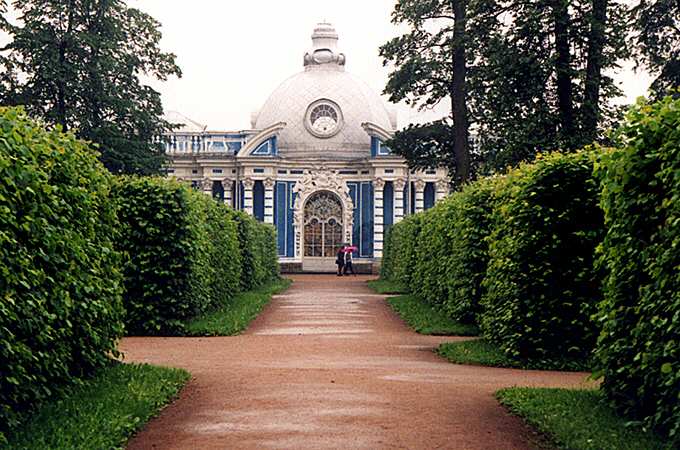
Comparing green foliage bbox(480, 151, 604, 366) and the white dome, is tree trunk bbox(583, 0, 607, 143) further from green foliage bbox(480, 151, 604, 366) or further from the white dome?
the white dome

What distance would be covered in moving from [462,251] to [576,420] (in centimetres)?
909

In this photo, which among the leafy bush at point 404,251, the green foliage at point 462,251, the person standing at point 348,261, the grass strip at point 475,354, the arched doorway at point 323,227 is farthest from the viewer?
the arched doorway at point 323,227

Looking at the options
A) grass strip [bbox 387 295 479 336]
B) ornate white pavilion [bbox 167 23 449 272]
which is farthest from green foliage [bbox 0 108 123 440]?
ornate white pavilion [bbox 167 23 449 272]

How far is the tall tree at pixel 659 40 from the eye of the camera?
24750 mm

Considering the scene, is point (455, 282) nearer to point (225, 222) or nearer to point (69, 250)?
point (225, 222)

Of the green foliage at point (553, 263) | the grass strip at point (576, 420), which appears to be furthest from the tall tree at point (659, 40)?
the grass strip at point (576, 420)

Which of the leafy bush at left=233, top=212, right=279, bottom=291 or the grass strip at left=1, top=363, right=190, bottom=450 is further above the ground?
the leafy bush at left=233, top=212, right=279, bottom=291

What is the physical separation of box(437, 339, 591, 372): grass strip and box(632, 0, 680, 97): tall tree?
11.7 metres

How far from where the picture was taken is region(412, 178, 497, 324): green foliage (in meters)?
16.9

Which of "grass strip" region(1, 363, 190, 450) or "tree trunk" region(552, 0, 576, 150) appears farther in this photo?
"tree trunk" region(552, 0, 576, 150)

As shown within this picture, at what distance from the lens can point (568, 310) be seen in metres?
12.8

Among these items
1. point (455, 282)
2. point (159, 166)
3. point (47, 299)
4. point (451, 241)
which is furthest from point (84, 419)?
point (159, 166)

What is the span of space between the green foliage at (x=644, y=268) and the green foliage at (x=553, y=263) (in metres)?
3.30

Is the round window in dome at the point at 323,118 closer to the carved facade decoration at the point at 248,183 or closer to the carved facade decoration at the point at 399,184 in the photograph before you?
the carved facade decoration at the point at 248,183
